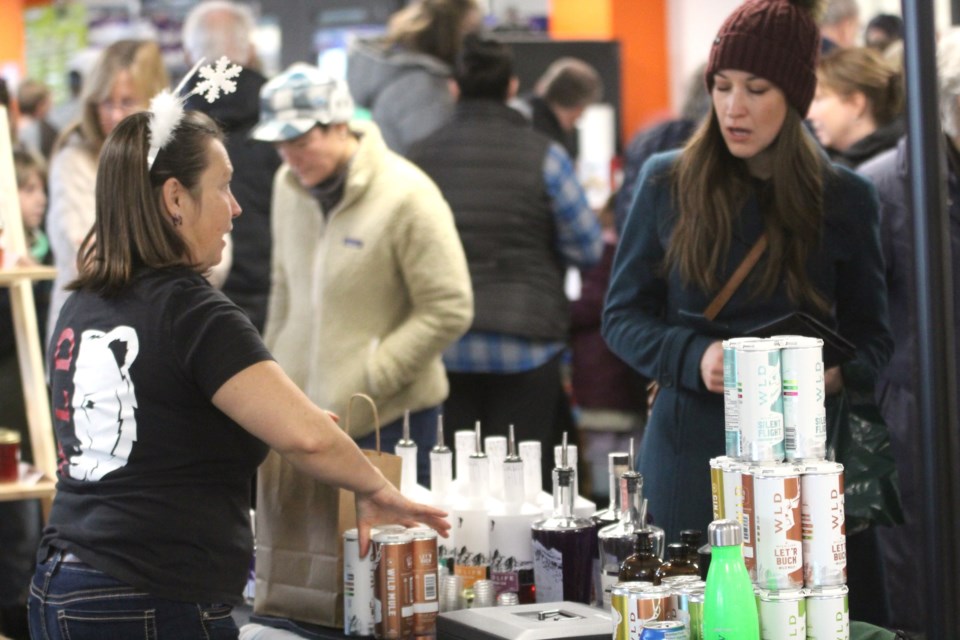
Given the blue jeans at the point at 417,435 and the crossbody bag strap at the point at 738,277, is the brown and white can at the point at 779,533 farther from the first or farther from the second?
the blue jeans at the point at 417,435

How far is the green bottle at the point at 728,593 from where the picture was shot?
182cm

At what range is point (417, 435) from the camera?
11.9ft

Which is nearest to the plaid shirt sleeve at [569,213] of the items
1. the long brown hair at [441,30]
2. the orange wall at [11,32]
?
the long brown hair at [441,30]

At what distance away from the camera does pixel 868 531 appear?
271cm

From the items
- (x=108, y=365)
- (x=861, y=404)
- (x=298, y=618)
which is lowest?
(x=298, y=618)

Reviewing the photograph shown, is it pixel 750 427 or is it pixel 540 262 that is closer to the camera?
pixel 750 427

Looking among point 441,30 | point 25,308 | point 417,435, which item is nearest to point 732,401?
point 417,435

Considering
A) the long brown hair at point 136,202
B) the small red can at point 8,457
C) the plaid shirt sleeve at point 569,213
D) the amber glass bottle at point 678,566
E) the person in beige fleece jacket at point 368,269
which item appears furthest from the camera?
the plaid shirt sleeve at point 569,213

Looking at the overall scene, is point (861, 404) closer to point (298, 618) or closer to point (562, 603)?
point (562, 603)

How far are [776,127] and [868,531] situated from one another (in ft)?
2.64

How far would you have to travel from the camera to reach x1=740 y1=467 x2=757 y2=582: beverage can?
6.34ft

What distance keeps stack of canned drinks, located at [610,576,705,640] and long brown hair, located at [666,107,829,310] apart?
0.90 meters

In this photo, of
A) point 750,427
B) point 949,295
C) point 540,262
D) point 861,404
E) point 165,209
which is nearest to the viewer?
point 949,295

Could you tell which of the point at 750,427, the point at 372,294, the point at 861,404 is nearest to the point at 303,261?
the point at 372,294
